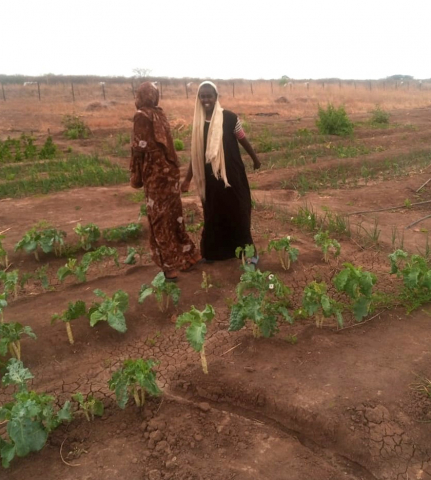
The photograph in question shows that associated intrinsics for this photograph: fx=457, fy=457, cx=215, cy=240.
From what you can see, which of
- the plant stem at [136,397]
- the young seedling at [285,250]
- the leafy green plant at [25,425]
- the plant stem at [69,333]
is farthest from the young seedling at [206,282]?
the leafy green plant at [25,425]

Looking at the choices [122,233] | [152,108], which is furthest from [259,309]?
[122,233]

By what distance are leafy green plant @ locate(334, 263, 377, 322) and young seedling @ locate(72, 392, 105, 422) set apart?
179cm

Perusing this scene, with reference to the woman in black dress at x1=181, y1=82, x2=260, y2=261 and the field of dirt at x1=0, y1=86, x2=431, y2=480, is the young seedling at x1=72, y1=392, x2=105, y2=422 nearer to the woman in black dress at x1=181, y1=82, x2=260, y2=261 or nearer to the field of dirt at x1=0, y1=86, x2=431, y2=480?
the field of dirt at x1=0, y1=86, x2=431, y2=480

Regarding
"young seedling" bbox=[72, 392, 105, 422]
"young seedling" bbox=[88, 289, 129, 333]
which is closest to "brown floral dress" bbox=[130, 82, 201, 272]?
"young seedling" bbox=[88, 289, 129, 333]

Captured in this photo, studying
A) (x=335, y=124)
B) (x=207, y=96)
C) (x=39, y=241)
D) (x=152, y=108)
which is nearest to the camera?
(x=152, y=108)

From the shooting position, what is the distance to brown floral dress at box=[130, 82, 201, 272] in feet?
12.4

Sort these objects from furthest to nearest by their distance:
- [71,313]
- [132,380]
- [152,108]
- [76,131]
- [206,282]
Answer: [76,131] < [206,282] < [152,108] < [71,313] < [132,380]

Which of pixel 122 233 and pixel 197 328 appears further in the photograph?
pixel 122 233

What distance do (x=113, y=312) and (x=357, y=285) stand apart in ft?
5.88

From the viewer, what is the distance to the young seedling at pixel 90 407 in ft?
8.62

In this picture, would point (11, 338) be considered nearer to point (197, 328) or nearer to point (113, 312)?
point (113, 312)

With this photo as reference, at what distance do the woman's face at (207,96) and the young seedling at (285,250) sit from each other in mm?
1334

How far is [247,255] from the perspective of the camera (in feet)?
13.3

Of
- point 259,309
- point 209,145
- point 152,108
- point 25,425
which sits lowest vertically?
point 25,425
